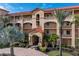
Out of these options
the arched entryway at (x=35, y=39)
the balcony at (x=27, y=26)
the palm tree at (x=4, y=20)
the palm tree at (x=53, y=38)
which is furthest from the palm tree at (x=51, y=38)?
the palm tree at (x=4, y=20)

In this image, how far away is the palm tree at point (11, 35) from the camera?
3.45 m

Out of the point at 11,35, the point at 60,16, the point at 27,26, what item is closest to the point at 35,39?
the point at 27,26

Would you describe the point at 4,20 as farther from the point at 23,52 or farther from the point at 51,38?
the point at 51,38

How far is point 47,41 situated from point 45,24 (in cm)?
21

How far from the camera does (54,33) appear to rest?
3447 millimetres

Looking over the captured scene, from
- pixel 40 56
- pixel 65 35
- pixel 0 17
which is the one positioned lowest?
pixel 40 56

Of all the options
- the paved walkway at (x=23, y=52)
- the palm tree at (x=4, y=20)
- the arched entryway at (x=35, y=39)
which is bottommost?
the paved walkway at (x=23, y=52)

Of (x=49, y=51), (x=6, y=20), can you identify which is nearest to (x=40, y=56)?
(x=49, y=51)

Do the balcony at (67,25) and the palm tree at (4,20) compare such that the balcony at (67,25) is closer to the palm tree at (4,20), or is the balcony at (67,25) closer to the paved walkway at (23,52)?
the paved walkway at (23,52)

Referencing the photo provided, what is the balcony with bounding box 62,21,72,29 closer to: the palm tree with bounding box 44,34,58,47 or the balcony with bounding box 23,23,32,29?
the palm tree with bounding box 44,34,58,47

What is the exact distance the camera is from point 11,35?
3.45 metres

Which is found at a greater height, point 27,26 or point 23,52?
point 27,26

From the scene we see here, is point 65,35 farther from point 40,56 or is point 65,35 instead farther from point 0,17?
point 0,17

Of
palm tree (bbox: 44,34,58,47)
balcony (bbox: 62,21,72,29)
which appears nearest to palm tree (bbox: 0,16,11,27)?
palm tree (bbox: 44,34,58,47)
